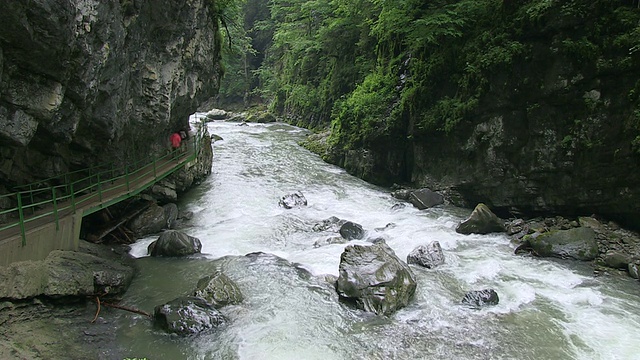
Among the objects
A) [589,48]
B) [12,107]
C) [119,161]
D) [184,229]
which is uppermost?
[589,48]

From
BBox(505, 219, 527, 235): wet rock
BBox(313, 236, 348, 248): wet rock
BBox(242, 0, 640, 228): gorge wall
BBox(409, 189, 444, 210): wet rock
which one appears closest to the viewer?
BBox(242, 0, 640, 228): gorge wall

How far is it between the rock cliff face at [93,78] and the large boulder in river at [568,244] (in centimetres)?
1356

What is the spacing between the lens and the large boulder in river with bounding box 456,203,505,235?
Answer: 47.6ft

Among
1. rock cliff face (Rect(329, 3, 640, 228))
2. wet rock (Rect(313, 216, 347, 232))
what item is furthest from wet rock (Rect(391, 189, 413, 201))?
wet rock (Rect(313, 216, 347, 232))

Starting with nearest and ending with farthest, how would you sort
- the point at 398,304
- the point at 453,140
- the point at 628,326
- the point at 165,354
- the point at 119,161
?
1. the point at 165,354
2. the point at 628,326
3. the point at 398,304
4. the point at 119,161
5. the point at 453,140

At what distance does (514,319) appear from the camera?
9.38 meters

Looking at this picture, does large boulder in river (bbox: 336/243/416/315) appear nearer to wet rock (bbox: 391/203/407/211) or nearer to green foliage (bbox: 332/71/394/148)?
wet rock (bbox: 391/203/407/211)

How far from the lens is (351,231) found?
14.6 m

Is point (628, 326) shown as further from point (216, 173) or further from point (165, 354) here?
Result: point (216, 173)

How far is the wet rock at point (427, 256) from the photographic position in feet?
40.1

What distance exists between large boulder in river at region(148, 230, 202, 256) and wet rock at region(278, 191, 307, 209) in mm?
5421

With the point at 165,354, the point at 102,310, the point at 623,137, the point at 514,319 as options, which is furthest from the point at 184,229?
the point at 623,137

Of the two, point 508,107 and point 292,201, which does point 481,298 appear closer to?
point 508,107

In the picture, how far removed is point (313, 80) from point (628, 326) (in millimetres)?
34537
